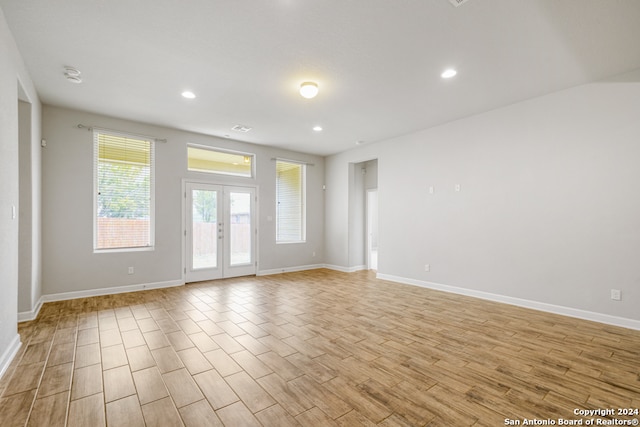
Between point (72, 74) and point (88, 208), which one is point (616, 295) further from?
point (88, 208)

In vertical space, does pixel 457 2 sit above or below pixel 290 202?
above

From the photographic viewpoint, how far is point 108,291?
482 centimetres

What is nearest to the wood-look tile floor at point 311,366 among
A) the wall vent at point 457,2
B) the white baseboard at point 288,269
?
the white baseboard at point 288,269

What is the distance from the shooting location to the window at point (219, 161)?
593cm

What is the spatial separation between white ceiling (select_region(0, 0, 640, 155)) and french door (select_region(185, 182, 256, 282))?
1.89 meters

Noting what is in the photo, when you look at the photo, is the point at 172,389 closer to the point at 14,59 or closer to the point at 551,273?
the point at 14,59

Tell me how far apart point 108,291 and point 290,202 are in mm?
4101

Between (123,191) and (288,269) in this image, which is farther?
(288,269)

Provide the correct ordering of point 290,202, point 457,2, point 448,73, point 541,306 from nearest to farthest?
point 457,2
point 448,73
point 541,306
point 290,202

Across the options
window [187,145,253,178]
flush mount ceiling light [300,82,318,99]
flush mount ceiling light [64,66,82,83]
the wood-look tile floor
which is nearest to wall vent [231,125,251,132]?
window [187,145,253,178]

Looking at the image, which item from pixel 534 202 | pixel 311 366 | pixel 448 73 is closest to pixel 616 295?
pixel 534 202

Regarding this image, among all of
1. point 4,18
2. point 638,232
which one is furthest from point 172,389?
point 638,232

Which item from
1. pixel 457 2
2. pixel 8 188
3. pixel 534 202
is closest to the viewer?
pixel 457 2

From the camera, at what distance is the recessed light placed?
130 inches
